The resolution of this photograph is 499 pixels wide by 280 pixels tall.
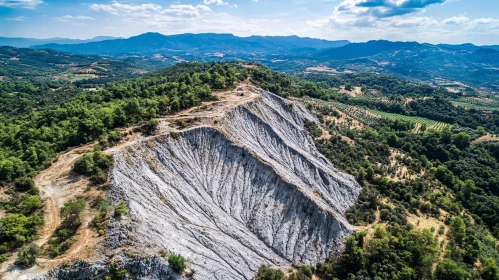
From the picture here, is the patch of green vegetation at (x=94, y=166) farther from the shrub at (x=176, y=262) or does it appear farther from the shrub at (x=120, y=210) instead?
the shrub at (x=176, y=262)

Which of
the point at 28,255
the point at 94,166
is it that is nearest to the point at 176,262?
the point at 28,255

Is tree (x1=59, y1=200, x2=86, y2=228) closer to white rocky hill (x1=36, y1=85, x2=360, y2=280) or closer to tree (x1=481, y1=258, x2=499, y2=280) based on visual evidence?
white rocky hill (x1=36, y1=85, x2=360, y2=280)

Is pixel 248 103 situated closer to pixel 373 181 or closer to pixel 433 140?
pixel 373 181

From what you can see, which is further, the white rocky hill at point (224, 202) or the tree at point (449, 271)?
the tree at point (449, 271)

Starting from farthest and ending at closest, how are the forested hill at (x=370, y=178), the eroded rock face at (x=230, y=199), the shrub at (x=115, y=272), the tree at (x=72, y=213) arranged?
the forested hill at (x=370, y=178) → the eroded rock face at (x=230, y=199) → the tree at (x=72, y=213) → the shrub at (x=115, y=272)

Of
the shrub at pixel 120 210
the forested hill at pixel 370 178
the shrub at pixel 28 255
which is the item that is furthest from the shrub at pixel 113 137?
the shrub at pixel 28 255
